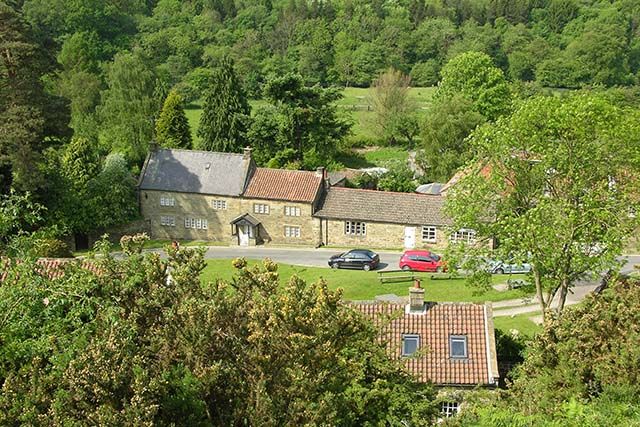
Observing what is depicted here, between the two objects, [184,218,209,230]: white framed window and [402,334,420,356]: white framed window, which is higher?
[184,218,209,230]: white framed window

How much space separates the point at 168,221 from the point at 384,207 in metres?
18.4

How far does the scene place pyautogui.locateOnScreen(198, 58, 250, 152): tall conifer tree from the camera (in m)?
75.4

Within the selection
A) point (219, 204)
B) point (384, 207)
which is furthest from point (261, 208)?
point (384, 207)

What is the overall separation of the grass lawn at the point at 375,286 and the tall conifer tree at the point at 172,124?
32967mm

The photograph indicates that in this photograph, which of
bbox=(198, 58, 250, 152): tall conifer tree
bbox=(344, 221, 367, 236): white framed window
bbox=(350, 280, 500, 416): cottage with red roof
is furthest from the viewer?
bbox=(198, 58, 250, 152): tall conifer tree

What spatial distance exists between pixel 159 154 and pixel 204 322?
49905 millimetres

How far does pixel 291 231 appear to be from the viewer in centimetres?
6156

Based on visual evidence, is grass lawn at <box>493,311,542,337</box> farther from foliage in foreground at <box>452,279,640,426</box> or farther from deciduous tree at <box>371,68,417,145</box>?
deciduous tree at <box>371,68,417,145</box>

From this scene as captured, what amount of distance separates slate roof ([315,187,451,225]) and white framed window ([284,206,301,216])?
1.60 meters

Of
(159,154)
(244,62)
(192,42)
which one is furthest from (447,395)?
(192,42)

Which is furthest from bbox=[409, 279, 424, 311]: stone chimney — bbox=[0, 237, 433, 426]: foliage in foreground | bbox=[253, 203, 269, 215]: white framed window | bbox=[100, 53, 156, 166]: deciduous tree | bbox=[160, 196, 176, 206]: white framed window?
bbox=[100, 53, 156, 166]: deciduous tree

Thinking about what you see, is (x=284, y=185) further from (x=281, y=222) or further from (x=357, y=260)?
(x=357, y=260)

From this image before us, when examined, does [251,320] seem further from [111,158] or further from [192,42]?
[192,42]

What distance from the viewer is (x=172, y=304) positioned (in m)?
18.7
